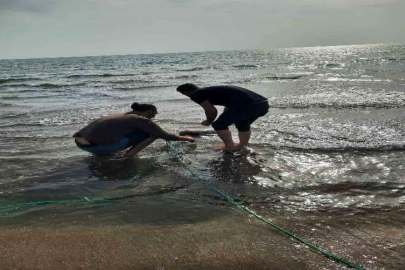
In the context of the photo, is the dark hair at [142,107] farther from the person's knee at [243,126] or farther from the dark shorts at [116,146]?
the person's knee at [243,126]

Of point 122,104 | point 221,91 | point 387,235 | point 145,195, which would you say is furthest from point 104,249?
point 122,104

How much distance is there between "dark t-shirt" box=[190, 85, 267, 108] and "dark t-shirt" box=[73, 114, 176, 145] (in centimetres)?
105

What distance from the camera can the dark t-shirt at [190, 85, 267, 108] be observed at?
21.4 feet

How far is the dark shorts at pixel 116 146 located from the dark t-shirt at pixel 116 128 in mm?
104

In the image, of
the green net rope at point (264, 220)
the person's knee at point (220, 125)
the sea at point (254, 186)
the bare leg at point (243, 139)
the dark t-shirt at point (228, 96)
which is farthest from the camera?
the bare leg at point (243, 139)

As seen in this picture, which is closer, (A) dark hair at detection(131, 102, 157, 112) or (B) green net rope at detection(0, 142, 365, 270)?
(B) green net rope at detection(0, 142, 365, 270)

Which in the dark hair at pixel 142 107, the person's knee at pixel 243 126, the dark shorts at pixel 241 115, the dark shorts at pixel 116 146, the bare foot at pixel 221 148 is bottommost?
the bare foot at pixel 221 148

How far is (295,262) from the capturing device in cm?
311

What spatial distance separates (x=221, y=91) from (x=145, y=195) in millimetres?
2556

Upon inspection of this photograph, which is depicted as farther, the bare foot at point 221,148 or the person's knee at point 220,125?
the bare foot at point 221,148

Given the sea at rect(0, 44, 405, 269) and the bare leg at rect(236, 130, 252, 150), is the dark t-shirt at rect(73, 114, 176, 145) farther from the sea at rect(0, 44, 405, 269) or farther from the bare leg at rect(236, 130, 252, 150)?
the bare leg at rect(236, 130, 252, 150)

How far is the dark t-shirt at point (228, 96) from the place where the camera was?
6531mm

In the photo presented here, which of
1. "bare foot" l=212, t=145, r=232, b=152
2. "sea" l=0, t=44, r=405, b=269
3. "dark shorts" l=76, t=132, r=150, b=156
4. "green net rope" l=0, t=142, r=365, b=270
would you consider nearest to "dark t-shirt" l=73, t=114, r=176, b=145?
"dark shorts" l=76, t=132, r=150, b=156

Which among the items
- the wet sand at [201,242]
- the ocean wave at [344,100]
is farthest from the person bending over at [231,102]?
the ocean wave at [344,100]
